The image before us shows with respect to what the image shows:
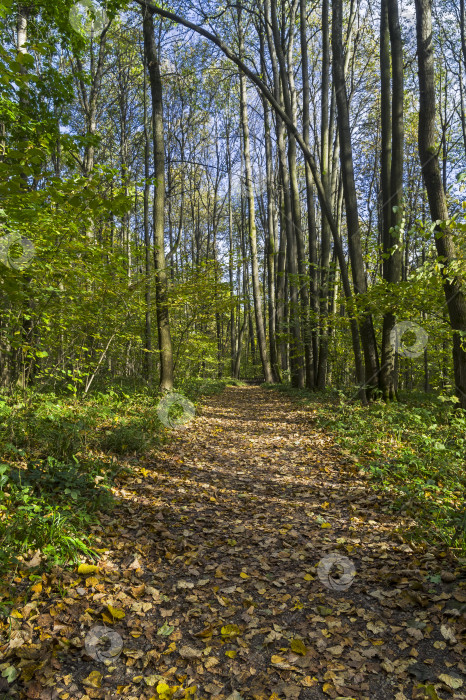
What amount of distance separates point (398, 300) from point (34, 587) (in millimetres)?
6819

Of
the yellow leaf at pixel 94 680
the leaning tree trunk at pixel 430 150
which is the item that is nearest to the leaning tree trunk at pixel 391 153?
the leaning tree trunk at pixel 430 150

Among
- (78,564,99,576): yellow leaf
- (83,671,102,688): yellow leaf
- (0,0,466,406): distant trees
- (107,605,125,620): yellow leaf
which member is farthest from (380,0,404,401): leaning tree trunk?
(83,671,102,688): yellow leaf

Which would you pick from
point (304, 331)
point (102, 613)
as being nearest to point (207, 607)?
point (102, 613)

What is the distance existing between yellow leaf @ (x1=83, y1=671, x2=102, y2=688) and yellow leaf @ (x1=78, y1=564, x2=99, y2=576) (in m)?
0.80

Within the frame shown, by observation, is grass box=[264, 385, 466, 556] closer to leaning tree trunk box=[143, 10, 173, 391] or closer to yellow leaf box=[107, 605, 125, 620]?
yellow leaf box=[107, 605, 125, 620]

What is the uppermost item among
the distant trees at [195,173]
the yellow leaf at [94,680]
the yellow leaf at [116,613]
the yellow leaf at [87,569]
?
the distant trees at [195,173]

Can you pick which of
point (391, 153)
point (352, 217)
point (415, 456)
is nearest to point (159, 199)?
point (352, 217)

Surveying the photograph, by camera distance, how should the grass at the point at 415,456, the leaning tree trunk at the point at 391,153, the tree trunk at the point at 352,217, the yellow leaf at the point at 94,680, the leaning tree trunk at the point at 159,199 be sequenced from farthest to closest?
the leaning tree trunk at the point at 159,199, the tree trunk at the point at 352,217, the leaning tree trunk at the point at 391,153, the grass at the point at 415,456, the yellow leaf at the point at 94,680

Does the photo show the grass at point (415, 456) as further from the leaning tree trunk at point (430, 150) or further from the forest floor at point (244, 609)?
the leaning tree trunk at point (430, 150)

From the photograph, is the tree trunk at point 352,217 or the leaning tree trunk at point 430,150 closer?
the leaning tree trunk at point 430,150

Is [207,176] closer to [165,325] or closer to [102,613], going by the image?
[165,325]

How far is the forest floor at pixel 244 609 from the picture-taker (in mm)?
2188

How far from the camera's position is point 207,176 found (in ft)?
82.9

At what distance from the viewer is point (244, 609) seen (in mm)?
2832
